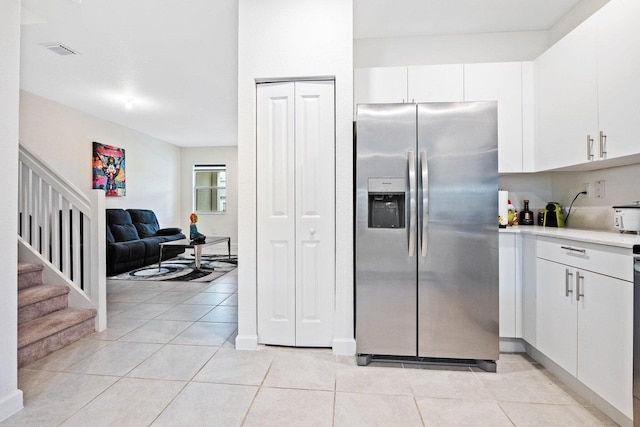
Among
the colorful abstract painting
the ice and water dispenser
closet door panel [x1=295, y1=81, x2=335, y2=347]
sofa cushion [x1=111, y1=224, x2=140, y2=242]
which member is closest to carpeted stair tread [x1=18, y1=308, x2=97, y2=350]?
closet door panel [x1=295, y1=81, x2=335, y2=347]

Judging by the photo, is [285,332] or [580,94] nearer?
[580,94]

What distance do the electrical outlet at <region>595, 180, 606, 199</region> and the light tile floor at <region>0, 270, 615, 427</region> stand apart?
128 centimetres

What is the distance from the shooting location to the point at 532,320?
2209 millimetres

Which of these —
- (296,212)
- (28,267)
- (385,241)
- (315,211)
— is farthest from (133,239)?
(385,241)

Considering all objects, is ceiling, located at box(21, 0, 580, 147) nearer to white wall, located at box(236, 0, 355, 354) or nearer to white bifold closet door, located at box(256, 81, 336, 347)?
white wall, located at box(236, 0, 355, 354)

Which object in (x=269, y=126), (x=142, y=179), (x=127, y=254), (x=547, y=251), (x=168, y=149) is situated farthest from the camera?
(x=168, y=149)

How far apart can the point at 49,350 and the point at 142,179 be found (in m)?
5.36

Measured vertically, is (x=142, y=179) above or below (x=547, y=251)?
above

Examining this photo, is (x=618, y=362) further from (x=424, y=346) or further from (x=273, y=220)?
(x=273, y=220)

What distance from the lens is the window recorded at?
8.54 meters

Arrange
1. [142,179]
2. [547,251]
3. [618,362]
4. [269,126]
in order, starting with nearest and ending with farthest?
[618,362]
[547,251]
[269,126]
[142,179]

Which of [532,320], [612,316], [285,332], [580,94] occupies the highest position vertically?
[580,94]

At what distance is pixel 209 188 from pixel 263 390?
740 centimetres

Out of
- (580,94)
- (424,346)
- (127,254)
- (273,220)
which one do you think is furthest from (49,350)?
(580,94)
